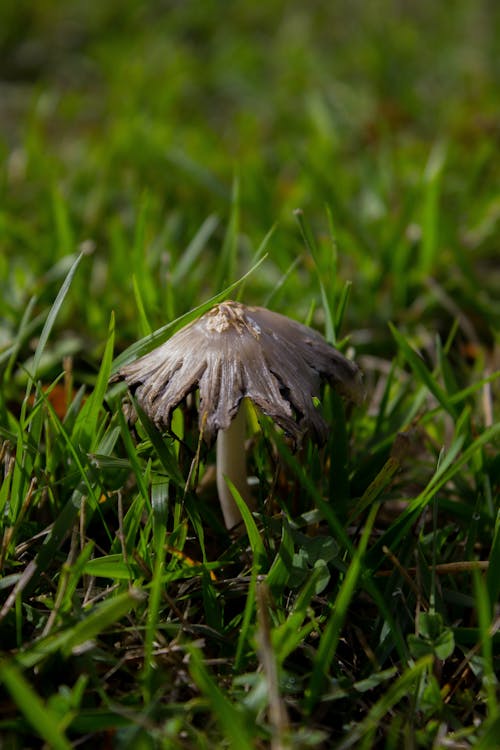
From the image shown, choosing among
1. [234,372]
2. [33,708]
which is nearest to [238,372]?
[234,372]

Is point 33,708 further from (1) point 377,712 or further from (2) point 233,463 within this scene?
(2) point 233,463

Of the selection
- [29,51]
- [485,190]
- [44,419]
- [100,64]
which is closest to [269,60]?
[100,64]

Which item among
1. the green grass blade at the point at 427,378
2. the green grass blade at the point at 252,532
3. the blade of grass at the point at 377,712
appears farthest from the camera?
the green grass blade at the point at 427,378

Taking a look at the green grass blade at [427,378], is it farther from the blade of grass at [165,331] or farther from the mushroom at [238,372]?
the blade of grass at [165,331]

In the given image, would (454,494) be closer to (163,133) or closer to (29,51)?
(163,133)

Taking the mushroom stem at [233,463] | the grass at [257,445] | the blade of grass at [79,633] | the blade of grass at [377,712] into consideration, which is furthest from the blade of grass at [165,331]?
the blade of grass at [377,712]

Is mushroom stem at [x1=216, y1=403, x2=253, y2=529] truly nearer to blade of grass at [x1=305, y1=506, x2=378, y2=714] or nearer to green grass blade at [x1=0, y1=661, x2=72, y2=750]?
blade of grass at [x1=305, y1=506, x2=378, y2=714]

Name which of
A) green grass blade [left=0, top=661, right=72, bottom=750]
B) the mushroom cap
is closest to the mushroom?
the mushroom cap
